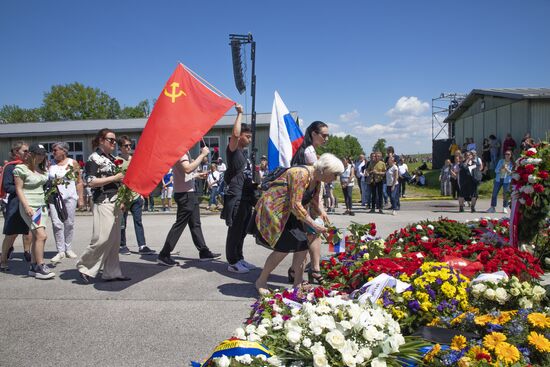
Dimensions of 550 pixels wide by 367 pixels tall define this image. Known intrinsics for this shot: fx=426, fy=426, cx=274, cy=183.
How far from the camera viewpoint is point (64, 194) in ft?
24.5

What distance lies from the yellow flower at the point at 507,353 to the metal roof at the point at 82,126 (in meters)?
25.6

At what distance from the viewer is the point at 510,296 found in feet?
10.6

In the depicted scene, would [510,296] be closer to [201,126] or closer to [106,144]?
[201,126]

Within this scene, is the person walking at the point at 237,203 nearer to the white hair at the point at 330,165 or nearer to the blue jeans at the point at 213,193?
the white hair at the point at 330,165

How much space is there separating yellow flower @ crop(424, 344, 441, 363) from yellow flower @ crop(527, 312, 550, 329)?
66cm

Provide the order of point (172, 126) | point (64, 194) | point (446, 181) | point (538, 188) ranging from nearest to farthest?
1. point (538, 188)
2. point (172, 126)
3. point (64, 194)
4. point (446, 181)

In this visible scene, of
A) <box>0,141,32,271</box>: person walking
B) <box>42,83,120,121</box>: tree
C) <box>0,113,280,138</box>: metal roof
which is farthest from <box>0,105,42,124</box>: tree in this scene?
<box>0,141,32,271</box>: person walking

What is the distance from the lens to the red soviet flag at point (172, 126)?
554cm

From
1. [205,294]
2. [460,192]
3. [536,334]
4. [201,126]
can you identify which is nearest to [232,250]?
[205,294]

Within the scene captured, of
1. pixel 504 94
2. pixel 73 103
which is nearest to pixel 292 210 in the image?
pixel 504 94

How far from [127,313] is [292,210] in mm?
2055

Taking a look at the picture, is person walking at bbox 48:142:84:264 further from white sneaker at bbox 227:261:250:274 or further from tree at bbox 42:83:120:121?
tree at bbox 42:83:120:121

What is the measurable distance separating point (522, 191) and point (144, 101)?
86914 mm

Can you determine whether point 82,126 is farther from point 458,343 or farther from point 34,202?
point 458,343
